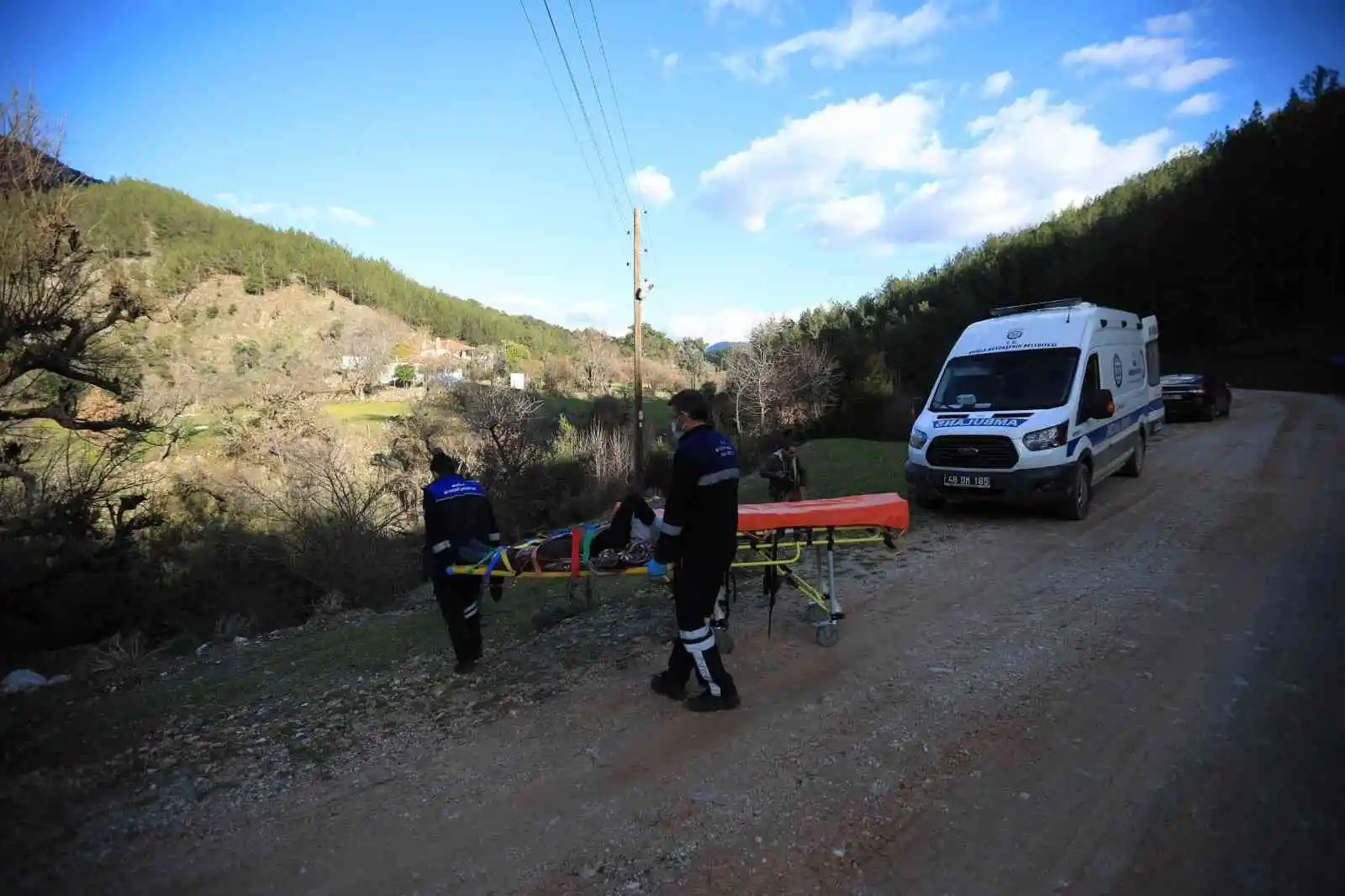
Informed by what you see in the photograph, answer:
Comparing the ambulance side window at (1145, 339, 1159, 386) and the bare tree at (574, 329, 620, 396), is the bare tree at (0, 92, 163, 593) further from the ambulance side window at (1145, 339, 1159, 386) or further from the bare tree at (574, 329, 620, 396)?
the bare tree at (574, 329, 620, 396)

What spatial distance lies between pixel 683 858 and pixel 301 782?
93.0 inches

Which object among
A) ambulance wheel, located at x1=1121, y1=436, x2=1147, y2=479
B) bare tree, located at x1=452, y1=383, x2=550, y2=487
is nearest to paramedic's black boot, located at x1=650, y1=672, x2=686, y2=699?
ambulance wheel, located at x1=1121, y1=436, x2=1147, y2=479

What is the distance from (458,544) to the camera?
5062 millimetres

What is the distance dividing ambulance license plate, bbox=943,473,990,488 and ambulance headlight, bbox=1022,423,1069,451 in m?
0.68

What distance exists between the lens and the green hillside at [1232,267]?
35.4 meters

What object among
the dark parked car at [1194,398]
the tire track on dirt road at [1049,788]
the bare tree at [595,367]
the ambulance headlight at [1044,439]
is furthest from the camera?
the bare tree at [595,367]

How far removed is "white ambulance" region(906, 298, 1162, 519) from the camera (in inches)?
339

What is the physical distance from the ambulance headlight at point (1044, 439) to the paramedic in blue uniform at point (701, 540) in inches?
237

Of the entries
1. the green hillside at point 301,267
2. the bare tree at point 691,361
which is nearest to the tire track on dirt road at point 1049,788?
the bare tree at point 691,361

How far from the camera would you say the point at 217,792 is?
148 inches

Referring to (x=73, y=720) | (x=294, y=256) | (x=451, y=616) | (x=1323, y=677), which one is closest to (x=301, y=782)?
(x=451, y=616)

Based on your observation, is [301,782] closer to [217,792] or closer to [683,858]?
[217,792]

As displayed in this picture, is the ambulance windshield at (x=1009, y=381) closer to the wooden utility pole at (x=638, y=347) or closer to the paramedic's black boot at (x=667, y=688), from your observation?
the paramedic's black boot at (x=667, y=688)

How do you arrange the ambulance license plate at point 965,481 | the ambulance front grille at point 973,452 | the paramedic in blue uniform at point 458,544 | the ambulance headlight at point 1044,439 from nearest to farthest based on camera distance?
the paramedic in blue uniform at point 458,544
the ambulance headlight at point 1044,439
the ambulance front grille at point 973,452
the ambulance license plate at point 965,481
